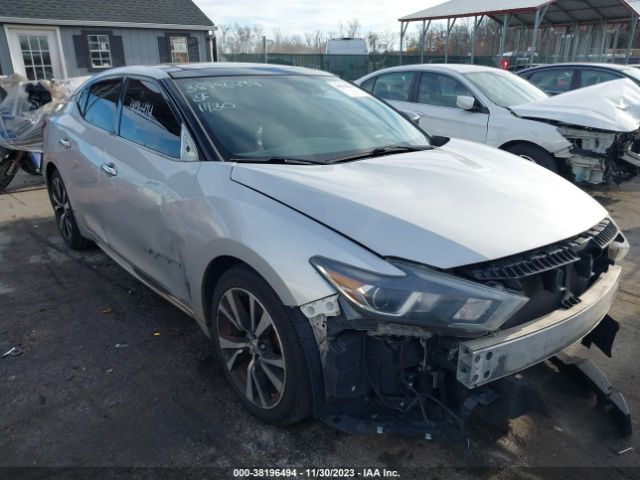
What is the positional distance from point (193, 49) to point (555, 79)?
15941 mm

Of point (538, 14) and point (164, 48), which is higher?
point (538, 14)

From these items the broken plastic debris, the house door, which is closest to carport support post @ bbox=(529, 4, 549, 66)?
the house door

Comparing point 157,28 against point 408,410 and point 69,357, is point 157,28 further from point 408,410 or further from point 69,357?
point 408,410

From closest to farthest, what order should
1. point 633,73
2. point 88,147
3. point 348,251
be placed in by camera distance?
point 348,251 < point 88,147 < point 633,73

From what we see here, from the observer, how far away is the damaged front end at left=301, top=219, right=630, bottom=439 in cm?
198

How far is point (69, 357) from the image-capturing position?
321 centimetres

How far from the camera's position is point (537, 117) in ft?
20.8

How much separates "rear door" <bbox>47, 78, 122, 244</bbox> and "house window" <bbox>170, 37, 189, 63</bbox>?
17.7m

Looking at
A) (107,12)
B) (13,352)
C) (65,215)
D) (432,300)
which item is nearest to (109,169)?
(13,352)

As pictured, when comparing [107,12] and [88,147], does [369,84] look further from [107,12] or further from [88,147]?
[107,12]

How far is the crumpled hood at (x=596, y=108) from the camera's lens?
6023 millimetres

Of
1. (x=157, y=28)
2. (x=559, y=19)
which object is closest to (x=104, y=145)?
(x=157, y=28)

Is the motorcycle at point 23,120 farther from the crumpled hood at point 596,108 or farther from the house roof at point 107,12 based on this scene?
the house roof at point 107,12

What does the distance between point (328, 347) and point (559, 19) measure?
1034 inches
